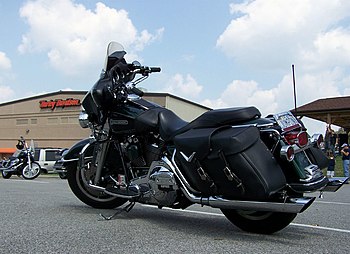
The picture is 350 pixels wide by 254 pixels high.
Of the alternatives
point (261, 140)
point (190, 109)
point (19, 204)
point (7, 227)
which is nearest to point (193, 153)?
point (261, 140)

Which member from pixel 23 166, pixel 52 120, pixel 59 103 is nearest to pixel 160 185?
pixel 23 166

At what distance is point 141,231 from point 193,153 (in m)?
0.99

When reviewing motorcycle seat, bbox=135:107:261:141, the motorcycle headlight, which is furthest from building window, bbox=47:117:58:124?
motorcycle seat, bbox=135:107:261:141

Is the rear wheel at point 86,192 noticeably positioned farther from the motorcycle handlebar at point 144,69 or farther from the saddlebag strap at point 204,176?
the saddlebag strap at point 204,176

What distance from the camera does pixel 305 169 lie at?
13.2 feet

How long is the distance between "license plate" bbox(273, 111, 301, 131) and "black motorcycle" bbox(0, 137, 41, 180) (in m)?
16.1

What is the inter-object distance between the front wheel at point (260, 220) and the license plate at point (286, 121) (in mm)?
834

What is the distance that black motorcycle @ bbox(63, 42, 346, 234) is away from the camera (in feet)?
12.8

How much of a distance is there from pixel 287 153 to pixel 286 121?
386 mm

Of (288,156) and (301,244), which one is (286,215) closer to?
(301,244)

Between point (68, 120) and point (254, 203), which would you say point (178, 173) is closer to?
point (254, 203)

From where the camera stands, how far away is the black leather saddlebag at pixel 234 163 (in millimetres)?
3867

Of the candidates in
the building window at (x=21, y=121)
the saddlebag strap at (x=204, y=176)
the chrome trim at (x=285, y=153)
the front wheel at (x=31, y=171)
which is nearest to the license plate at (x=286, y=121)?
the chrome trim at (x=285, y=153)

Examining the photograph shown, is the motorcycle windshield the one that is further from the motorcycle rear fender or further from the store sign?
the store sign
